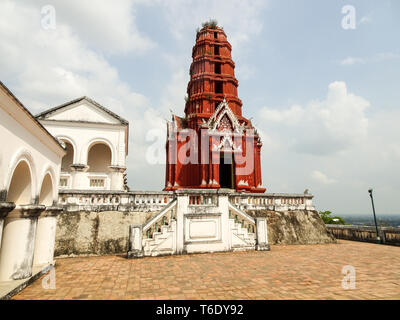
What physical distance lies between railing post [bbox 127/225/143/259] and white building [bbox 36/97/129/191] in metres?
7.77

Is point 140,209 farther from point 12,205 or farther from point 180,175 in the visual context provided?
point 180,175

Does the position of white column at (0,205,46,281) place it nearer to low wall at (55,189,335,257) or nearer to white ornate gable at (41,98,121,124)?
low wall at (55,189,335,257)

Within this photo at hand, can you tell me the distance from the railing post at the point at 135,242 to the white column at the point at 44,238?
2535 millimetres

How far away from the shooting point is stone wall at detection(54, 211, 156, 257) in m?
9.30

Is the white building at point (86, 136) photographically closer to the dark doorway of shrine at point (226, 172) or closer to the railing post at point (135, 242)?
the railing post at point (135, 242)

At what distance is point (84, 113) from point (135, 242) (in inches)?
480

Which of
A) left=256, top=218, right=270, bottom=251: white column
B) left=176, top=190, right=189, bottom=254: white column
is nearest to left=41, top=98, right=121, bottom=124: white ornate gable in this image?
left=176, top=190, right=189, bottom=254: white column

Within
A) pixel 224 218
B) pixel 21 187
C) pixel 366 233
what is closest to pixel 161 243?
pixel 224 218

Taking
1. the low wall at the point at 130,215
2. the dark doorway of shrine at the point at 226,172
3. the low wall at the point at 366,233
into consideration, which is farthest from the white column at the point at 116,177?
the low wall at the point at 366,233

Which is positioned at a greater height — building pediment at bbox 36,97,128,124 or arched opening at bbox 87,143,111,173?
building pediment at bbox 36,97,128,124

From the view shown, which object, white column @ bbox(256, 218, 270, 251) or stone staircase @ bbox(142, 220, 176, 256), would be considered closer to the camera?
stone staircase @ bbox(142, 220, 176, 256)

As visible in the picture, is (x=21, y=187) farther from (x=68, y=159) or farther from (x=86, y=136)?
(x=68, y=159)
